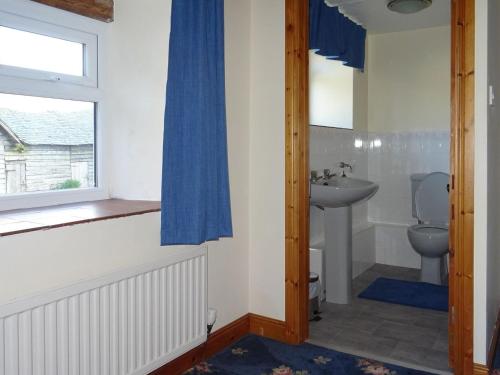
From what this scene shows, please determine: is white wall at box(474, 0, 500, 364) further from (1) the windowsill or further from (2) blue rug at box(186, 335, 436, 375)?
(1) the windowsill

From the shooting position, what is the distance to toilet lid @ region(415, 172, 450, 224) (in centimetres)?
379

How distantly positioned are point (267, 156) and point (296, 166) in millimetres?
189

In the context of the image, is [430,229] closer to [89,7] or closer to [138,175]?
[138,175]

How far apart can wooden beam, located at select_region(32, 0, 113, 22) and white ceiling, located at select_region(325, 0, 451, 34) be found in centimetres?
178

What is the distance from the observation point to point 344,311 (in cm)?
306

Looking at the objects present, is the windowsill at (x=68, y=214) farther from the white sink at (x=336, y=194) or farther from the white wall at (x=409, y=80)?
the white wall at (x=409, y=80)

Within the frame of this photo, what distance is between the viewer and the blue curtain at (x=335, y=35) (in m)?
3.11

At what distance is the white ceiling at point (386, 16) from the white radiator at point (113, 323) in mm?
2440

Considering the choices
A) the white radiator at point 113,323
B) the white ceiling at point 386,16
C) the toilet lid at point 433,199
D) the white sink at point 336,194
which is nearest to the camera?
the white radiator at point 113,323

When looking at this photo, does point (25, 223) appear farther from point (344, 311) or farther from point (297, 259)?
point (344, 311)

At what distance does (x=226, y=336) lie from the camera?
2502 mm

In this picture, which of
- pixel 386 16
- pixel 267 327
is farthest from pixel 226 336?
pixel 386 16

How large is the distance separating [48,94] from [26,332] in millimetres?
1018

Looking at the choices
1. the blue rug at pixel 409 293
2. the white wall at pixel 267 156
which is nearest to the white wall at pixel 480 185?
the white wall at pixel 267 156
